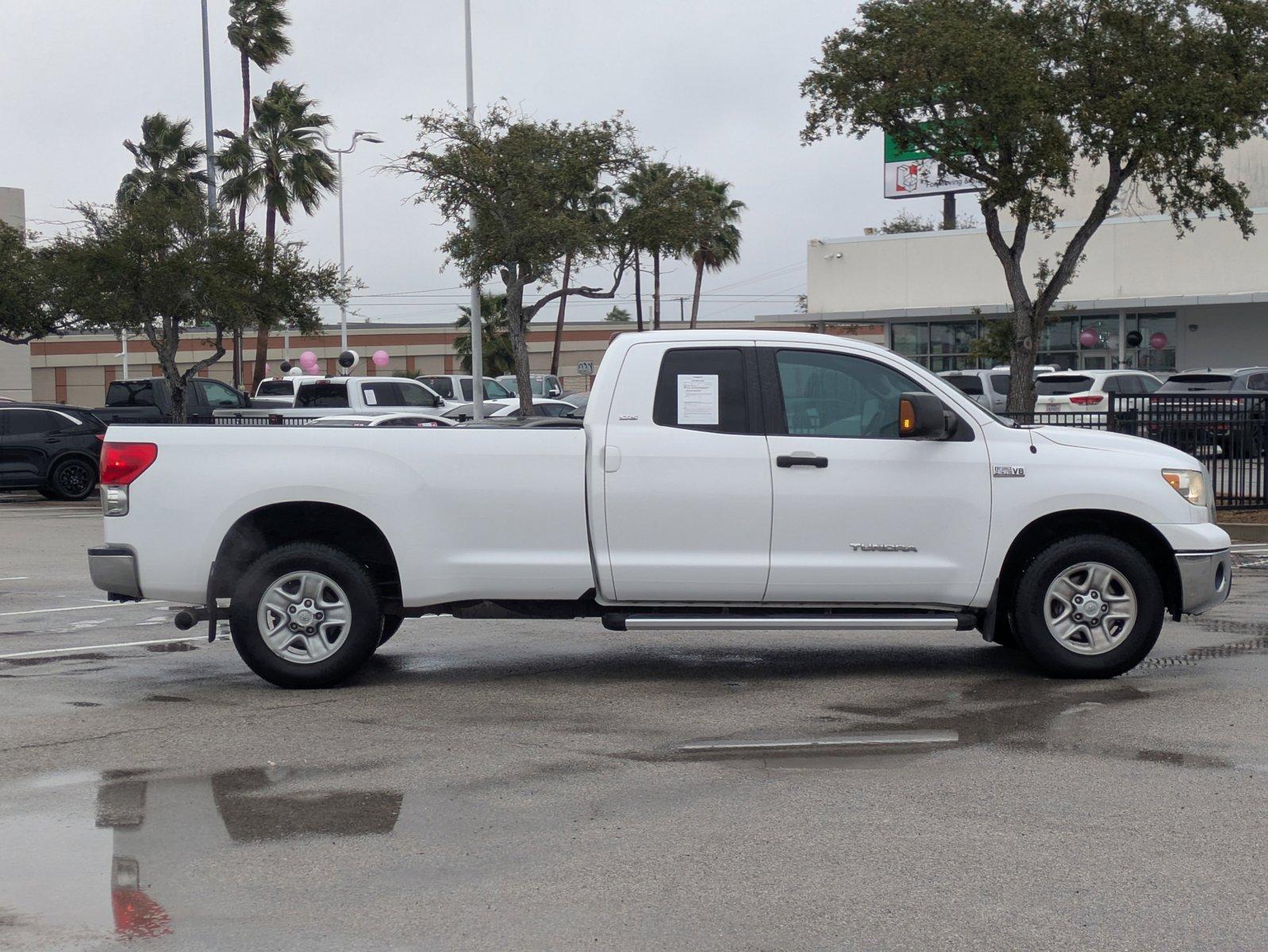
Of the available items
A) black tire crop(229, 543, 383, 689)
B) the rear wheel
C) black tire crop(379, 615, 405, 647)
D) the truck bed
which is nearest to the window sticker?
the truck bed

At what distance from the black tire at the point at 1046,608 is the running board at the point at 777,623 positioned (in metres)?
0.44

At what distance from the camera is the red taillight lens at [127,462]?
8180 mm

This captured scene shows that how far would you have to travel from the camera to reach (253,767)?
6535 millimetres

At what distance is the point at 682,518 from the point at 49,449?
19243 mm

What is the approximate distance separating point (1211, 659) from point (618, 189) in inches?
963

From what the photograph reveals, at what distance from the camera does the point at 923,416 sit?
801cm

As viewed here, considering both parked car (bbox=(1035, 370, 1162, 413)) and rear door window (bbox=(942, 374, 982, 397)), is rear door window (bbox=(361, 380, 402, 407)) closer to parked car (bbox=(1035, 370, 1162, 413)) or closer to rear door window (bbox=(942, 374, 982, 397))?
rear door window (bbox=(942, 374, 982, 397))

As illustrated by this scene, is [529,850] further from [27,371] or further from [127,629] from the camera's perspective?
[27,371]

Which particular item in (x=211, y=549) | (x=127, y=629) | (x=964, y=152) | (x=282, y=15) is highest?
(x=282, y=15)

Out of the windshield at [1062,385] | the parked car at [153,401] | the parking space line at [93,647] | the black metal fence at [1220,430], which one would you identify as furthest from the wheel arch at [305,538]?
the windshield at [1062,385]

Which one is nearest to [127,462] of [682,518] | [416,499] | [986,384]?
[416,499]

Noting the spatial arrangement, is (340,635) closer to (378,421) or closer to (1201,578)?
(378,421)

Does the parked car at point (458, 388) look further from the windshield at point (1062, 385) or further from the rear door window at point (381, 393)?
the windshield at point (1062, 385)

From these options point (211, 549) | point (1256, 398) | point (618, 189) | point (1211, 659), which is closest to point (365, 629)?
point (211, 549)
